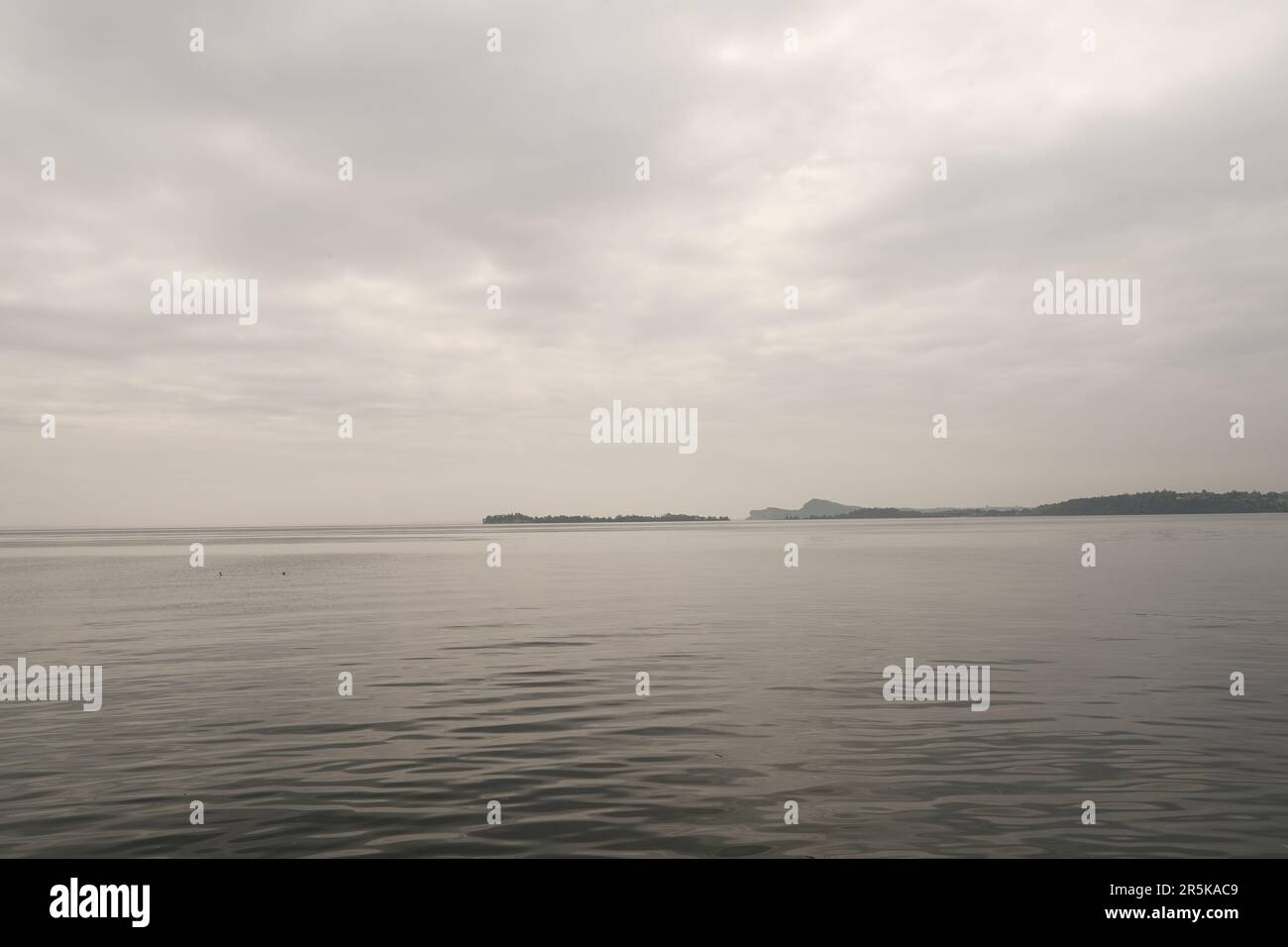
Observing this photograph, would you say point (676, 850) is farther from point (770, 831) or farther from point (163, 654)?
point (163, 654)

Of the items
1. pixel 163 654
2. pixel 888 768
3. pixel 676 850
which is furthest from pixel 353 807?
pixel 163 654

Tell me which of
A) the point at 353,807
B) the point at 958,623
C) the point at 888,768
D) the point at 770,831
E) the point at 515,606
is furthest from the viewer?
the point at 515,606

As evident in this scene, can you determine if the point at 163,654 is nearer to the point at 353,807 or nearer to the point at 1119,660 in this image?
the point at 353,807

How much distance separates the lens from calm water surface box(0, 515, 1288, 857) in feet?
45.1

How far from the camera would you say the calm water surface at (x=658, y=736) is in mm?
13734

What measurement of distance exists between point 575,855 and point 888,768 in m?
7.33

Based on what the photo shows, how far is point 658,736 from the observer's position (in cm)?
2034

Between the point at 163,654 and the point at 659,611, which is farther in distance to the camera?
the point at 659,611

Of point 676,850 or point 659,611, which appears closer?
point 676,850

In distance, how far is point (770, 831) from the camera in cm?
1372

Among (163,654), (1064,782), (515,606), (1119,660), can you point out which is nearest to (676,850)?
(1064,782)
